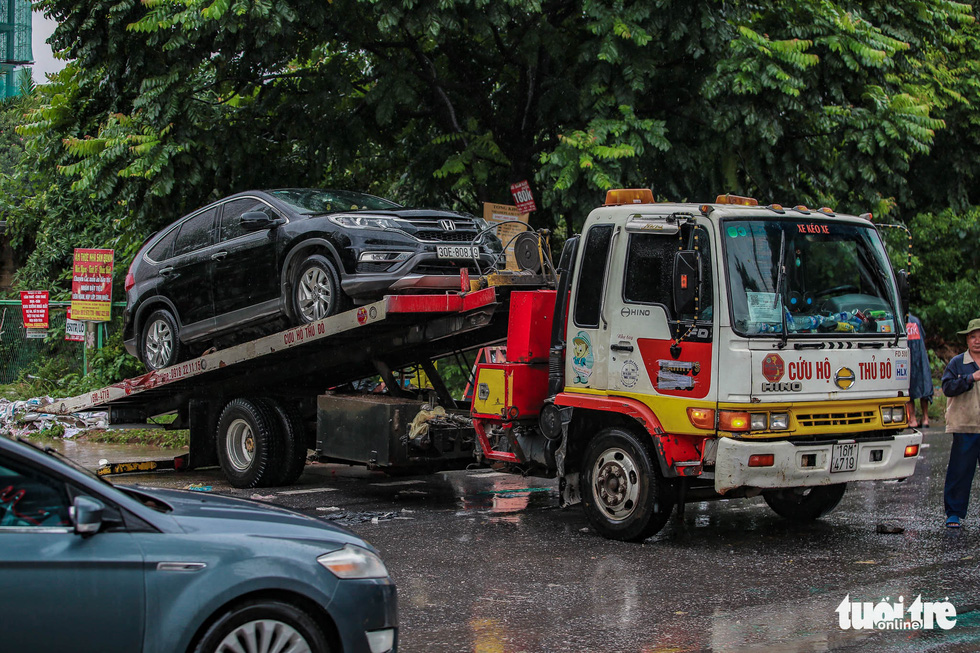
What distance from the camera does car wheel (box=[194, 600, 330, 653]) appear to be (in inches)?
163

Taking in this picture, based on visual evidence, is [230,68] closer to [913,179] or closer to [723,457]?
[723,457]

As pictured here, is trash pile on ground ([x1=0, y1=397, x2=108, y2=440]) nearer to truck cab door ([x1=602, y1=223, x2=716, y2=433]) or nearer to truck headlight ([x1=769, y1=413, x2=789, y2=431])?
truck cab door ([x1=602, y1=223, x2=716, y2=433])

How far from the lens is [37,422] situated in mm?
15430

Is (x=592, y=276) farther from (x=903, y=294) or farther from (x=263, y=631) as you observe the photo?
(x=263, y=631)

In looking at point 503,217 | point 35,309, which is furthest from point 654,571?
point 35,309

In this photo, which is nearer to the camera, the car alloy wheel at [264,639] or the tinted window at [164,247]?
the car alloy wheel at [264,639]

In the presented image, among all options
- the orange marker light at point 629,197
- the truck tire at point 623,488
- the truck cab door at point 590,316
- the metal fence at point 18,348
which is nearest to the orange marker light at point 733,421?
the truck tire at point 623,488

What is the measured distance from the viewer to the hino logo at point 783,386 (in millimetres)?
7457

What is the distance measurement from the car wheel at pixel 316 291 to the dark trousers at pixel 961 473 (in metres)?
5.37

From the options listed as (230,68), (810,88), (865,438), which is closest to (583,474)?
(865,438)

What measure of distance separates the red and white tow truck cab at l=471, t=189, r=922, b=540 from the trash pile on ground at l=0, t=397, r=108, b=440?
9279 mm

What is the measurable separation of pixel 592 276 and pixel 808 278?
1633 millimetres

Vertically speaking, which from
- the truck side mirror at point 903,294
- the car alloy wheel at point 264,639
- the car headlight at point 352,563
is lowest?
the car alloy wheel at point 264,639

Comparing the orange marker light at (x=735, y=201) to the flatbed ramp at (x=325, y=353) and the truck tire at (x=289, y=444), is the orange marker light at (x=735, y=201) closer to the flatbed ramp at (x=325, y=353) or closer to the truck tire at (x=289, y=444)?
the flatbed ramp at (x=325, y=353)
